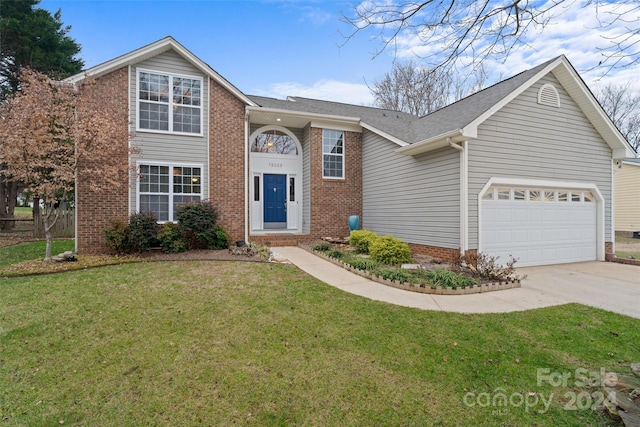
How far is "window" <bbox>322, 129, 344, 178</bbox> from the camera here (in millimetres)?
11961

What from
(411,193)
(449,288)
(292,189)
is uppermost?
(292,189)

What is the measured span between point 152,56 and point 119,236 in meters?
5.66

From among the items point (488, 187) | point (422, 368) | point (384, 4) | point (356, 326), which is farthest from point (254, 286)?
point (488, 187)

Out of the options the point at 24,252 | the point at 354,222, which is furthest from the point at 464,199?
the point at 24,252

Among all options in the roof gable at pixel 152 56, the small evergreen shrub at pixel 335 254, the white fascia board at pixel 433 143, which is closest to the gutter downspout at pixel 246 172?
the roof gable at pixel 152 56

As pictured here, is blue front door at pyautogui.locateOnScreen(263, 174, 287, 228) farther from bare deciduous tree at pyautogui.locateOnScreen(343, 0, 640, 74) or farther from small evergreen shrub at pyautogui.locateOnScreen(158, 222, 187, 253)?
bare deciduous tree at pyautogui.locateOnScreen(343, 0, 640, 74)

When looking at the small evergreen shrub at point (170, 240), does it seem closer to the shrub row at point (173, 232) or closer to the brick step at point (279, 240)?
the shrub row at point (173, 232)

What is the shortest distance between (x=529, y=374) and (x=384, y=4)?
4.37 m

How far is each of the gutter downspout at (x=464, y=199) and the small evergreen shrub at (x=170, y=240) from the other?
7.77 m

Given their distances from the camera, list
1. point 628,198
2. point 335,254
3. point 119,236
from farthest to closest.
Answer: point 628,198 → point 335,254 → point 119,236

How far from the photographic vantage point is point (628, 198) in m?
17.4

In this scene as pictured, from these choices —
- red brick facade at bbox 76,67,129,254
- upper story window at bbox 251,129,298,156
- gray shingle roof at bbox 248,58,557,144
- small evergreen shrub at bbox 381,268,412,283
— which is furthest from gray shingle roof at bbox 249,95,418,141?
small evergreen shrub at bbox 381,268,412,283

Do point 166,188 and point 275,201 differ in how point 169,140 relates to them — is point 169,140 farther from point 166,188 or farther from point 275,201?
point 275,201

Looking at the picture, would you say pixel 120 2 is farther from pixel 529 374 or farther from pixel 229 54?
pixel 529 374
